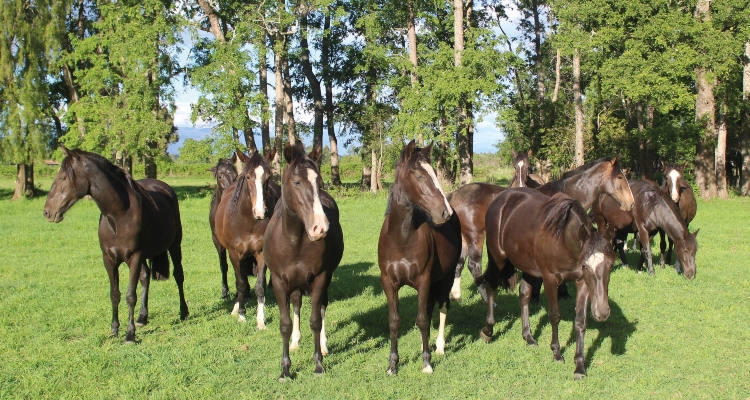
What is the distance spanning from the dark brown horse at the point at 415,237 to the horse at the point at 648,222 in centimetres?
516

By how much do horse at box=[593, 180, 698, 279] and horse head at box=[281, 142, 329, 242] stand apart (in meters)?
6.54

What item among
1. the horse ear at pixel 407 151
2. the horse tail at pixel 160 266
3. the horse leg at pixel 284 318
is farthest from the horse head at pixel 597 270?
the horse tail at pixel 160 266

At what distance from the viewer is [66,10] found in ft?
97.4

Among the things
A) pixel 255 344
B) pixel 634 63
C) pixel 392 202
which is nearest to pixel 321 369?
pixel 255 344

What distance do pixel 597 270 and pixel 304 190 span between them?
2746 mm

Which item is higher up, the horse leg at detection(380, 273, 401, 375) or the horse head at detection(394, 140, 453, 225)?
the horse head at detection(394, 140, 453, 225)

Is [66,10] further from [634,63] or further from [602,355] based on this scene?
[602,355]

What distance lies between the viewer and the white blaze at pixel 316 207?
484cm

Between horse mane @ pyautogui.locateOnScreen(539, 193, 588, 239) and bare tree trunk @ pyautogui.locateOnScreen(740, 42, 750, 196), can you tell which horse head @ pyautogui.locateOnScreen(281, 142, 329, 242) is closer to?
horse mane @ pyautogui.locateOnScreen(539, 193, 588, 239)

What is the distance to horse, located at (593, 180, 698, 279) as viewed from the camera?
9.52 metres

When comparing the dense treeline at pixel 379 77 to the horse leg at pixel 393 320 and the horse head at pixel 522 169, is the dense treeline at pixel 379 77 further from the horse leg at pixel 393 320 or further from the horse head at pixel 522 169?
the horse leg at pixel 393 320

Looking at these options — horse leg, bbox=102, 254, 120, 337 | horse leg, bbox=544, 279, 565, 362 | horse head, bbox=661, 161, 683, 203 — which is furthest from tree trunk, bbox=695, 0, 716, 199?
horse leg, bbox=102, 254, 120, 337

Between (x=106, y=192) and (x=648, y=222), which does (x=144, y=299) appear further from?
(x=648, y=222)

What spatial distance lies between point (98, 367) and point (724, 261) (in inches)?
439
